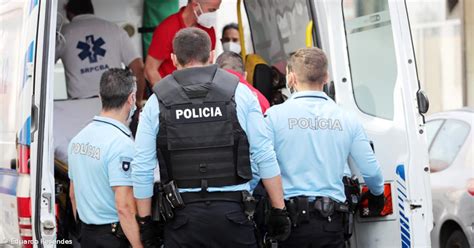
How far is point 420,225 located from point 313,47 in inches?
43.6

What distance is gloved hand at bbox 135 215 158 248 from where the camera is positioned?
5.38 metres

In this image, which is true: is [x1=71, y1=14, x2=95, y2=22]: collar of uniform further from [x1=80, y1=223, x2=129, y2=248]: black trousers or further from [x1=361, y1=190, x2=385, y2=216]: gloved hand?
[x1=361, y1=190, x2=385, y2=216]: gloved hand

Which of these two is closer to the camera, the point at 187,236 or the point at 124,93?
the point at 187,236

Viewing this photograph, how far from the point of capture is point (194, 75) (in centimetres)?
527

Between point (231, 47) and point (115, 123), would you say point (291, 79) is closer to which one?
point (115, 123)

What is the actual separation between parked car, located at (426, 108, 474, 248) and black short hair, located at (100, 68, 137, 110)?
3928mm

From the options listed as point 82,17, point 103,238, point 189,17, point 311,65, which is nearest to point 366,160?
point 311,65

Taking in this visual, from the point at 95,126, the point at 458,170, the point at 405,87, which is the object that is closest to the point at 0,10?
the point at 95,126

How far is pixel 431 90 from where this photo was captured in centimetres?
2152

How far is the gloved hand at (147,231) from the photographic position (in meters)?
5.38

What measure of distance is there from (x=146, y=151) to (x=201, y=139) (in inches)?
10.9

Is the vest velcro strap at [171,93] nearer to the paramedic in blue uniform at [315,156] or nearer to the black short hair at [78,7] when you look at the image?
the paramedic in blue uniform at [315,156]

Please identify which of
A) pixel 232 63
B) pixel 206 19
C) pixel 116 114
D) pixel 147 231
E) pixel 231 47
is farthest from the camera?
pixel 231 47

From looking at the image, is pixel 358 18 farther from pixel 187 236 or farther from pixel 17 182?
pixel 17 182
